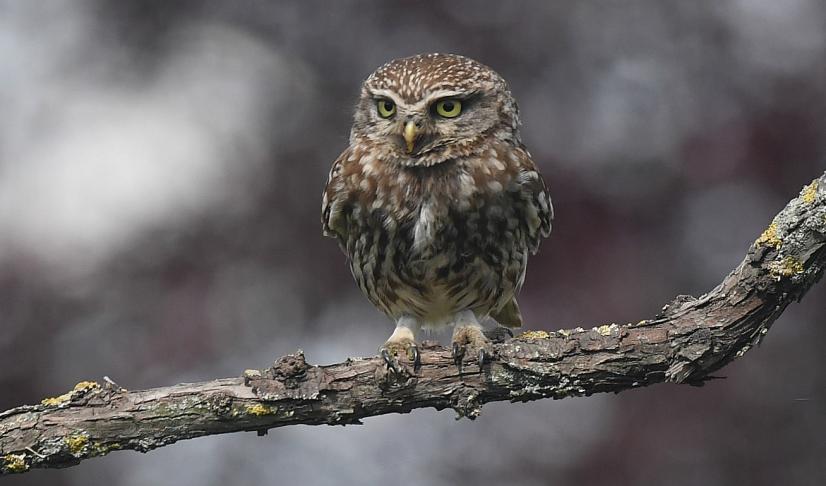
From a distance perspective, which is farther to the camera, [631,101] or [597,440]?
[631,101]

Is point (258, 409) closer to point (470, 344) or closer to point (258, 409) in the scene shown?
point (258, 409)

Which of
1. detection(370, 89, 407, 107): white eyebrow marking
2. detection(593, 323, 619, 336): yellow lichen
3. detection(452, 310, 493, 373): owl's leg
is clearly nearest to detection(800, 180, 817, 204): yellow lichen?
detection(593, 323, 619, 336): yellow lichen

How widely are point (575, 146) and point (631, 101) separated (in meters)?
0.38

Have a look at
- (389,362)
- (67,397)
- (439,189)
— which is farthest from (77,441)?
(439,189)

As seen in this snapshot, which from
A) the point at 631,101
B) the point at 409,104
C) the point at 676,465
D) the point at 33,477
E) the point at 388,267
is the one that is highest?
the point at 631,101

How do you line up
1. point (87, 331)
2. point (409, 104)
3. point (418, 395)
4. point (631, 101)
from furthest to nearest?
point (631, 101) → point (87, 331) → point (409, 104) → point (418, 395)

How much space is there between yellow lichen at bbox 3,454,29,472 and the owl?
4.70 ft

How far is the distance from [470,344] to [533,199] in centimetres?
83

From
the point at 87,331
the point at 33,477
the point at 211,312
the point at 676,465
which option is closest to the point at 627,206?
the point at 676,465

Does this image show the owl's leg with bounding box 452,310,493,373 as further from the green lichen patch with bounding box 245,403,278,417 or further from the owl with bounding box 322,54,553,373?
the green lichen patch with bounding box 245,403,278,417

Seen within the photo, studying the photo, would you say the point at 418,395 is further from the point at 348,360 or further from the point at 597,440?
the point at 597,440

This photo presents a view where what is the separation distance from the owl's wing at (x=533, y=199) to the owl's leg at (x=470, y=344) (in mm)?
430

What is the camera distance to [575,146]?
15.4 ft

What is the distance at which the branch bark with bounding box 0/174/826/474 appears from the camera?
3.33 metres
